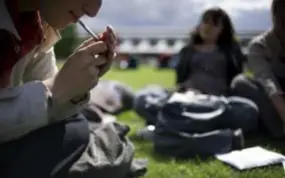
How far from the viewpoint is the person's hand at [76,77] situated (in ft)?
2.27

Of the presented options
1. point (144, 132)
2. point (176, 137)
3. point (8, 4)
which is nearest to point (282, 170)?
point (176, 137)

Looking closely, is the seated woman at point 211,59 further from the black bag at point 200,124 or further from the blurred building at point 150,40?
the blurred building at point 150,40

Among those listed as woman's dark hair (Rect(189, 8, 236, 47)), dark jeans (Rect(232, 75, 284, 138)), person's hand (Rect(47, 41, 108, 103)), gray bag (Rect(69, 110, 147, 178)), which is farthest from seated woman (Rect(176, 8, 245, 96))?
person's hand (Rect(47, 41, 108, 103))

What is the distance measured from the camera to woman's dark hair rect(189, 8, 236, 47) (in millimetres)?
1923

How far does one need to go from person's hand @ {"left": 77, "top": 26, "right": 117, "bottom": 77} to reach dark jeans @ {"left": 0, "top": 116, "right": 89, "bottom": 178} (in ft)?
0.41

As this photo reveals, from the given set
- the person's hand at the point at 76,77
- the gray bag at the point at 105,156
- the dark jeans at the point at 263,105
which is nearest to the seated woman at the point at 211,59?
the dark jeans at the point at 263,105

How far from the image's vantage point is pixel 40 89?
26.5 inches

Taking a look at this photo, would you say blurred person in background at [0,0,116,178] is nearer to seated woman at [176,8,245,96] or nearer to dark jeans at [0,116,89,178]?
dark jeans at [0,116,89,178]

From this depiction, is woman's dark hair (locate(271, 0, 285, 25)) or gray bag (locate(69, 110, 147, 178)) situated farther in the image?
woman's dark hair (locate(271, 0, 285, 25))

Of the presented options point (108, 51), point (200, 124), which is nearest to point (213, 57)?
point (200, 124)

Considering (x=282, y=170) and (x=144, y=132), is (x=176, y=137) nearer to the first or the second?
(x=144, y=132)

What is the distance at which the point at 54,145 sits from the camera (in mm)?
768

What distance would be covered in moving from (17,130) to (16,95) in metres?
0.05

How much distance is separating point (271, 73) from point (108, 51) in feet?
2.80
